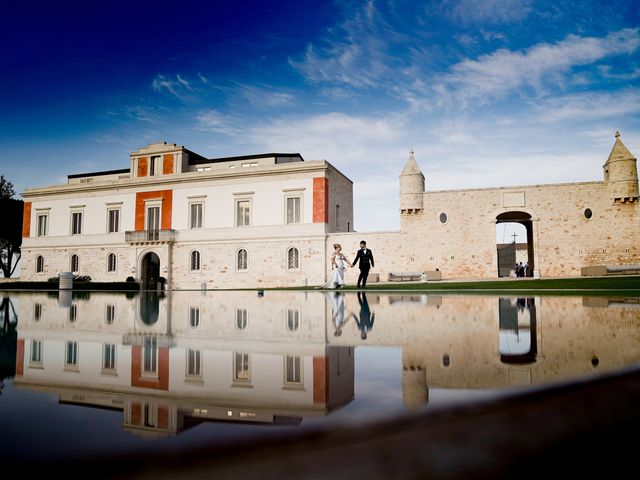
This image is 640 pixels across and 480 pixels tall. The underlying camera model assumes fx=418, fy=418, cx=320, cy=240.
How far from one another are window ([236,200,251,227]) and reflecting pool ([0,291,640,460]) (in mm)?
25565

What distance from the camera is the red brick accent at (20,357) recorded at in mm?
2034

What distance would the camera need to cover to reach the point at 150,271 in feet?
104

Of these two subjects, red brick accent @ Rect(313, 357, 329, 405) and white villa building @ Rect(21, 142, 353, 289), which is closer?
red brick accent @ Rect(313, 357, 329, 405)

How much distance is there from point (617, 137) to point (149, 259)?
1257 inches

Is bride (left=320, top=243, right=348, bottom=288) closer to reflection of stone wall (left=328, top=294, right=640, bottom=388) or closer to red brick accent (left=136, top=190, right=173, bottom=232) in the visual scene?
reflection of stone wall (left=328, top=294, right=640, bottom=388)

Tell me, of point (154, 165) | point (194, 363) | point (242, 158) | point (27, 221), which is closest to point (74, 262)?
point (27, 221)

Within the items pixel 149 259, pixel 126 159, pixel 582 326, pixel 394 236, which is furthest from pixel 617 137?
pixel 126 159

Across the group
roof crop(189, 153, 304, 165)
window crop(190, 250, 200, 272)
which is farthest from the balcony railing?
roof crop(189, 153, 304, 165)

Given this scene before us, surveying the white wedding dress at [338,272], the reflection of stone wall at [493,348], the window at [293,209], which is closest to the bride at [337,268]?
the white wedding dress at [338,272]

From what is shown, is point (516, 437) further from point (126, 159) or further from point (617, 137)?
point (126, 159)

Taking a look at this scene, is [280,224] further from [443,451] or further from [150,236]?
[443,451]

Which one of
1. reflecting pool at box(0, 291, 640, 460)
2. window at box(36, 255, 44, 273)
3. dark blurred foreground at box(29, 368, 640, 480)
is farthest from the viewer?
window at box(36, 255, 44, 273)

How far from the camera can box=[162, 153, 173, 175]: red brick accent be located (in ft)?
108

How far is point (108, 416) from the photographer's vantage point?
1252mm
